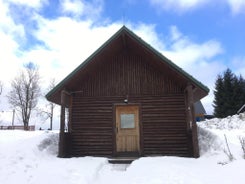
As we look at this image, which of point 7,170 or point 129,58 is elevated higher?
point 129,58

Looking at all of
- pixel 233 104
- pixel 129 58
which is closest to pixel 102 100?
pixel 129 58

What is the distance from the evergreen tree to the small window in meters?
24.7

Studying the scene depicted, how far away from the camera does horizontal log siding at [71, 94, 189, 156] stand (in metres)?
10.5

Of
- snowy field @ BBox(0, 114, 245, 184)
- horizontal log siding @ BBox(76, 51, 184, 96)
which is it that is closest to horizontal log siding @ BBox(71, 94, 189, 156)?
horizontal log siding @ BBox(76, 51, 184, 96)

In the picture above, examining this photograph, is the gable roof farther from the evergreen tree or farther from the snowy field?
the evergreen tree

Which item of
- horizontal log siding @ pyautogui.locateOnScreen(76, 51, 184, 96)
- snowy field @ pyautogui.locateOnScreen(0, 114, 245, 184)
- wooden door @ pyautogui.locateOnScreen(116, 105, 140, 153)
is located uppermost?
horizontal log siding @ pyautogui.locateOnScreen(76, 51, 184, 96)

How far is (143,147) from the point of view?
10.6 meters

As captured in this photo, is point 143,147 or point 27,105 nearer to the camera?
point 143,147

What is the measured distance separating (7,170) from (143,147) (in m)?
5.54

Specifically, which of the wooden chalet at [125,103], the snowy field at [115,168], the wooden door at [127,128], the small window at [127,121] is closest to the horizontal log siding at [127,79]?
the wooden chalet at [125,103]

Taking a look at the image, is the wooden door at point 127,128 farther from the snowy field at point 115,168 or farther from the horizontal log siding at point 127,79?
the snowy field at point 115,168

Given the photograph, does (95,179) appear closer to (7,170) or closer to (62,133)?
(7,170)

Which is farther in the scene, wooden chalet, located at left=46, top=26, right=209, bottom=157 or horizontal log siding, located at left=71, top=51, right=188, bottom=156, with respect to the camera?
horizontal log siding, located at left=71, top=51, right=188, bottom=156

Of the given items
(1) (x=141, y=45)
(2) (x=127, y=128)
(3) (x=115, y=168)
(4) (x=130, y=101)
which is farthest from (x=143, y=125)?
(1) (x=141, y=45)
